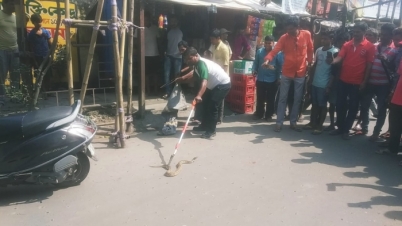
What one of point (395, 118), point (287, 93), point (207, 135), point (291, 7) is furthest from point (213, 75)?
point (291, 7)

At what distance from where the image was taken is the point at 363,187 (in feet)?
14.0

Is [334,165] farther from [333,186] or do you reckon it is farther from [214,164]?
[214,164]

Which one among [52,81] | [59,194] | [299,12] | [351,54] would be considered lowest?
[59,194]

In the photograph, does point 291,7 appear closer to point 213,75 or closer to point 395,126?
point 213,75

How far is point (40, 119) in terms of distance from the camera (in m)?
3.77

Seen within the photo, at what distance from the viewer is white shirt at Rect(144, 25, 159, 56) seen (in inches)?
323

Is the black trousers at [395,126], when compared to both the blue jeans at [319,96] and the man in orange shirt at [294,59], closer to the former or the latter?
the blue jeans at [319,96]

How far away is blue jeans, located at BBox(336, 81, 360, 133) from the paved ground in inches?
19.2

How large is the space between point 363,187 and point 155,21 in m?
5.99

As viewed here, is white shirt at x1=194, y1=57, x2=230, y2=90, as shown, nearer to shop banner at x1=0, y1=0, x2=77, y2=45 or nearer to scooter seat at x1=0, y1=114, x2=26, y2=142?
scooter seat at x1=0, y1=114, x2=26, y2=142

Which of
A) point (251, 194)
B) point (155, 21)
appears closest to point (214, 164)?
point (251, 194)

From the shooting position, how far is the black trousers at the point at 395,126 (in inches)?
201

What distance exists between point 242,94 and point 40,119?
4.60 metres

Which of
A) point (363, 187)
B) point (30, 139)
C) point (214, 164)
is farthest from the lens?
point (214, 164)
